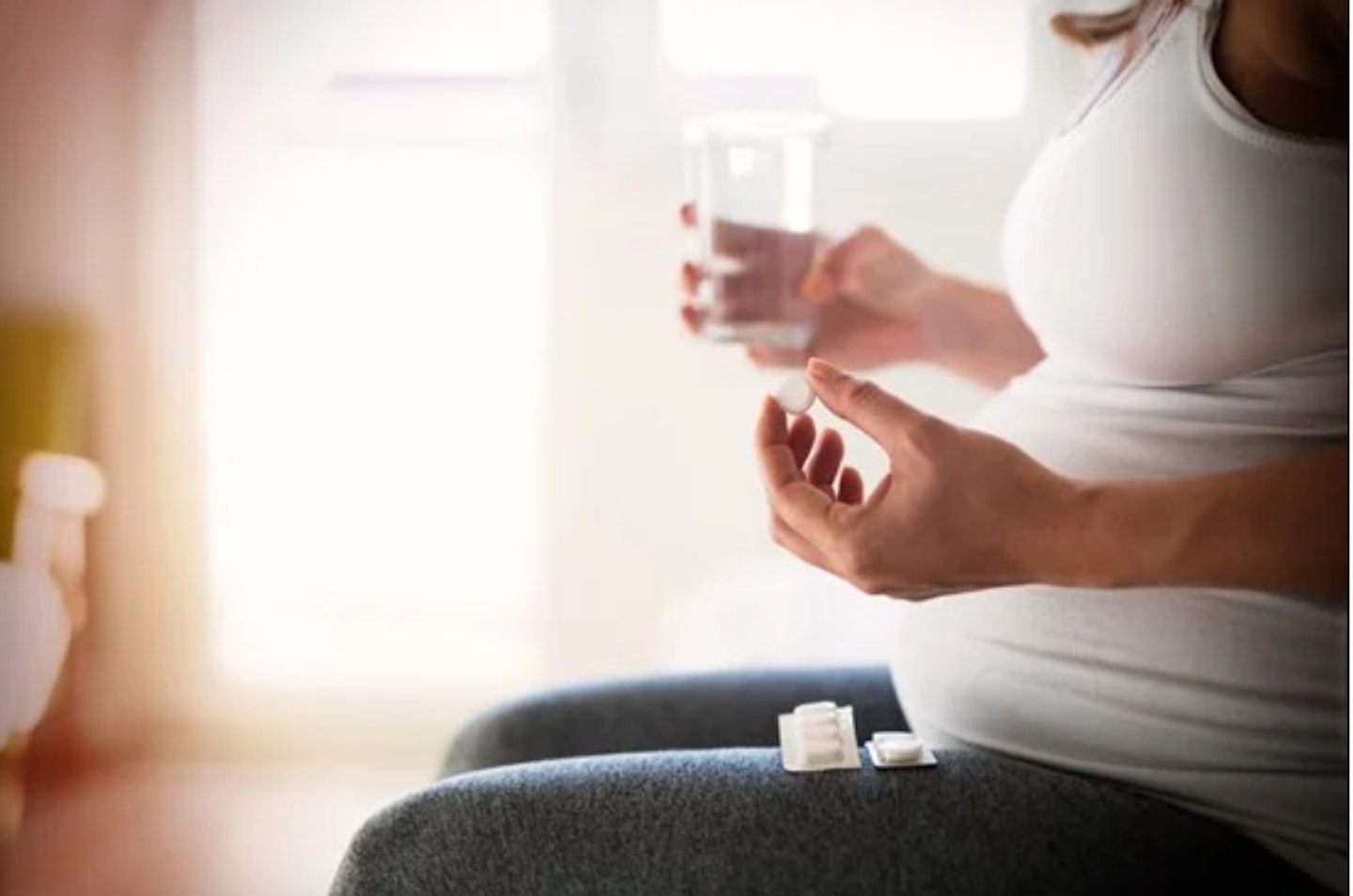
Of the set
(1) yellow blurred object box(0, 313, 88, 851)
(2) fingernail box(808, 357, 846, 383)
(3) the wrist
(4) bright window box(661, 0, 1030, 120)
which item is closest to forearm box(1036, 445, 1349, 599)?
(3) the wrist

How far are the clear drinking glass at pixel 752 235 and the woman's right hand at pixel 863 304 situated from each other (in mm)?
11

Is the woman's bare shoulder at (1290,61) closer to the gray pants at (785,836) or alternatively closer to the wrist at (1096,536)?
the wrist at (1096,536)

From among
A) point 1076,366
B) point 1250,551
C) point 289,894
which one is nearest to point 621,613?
point 289,894

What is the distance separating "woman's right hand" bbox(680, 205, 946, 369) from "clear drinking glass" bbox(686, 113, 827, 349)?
0.03 ft

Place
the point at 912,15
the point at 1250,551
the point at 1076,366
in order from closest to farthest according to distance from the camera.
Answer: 1. the point at 1250,551
2. the point at 1076,366
3. the point at 912,15

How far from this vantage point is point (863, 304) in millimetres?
1041

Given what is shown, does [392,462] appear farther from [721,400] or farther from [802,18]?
[802,18]

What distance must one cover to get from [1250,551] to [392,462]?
35.6 inches

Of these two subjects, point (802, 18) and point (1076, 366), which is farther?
point (802, 18)

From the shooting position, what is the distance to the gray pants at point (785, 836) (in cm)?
70

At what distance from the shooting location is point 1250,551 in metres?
0.68

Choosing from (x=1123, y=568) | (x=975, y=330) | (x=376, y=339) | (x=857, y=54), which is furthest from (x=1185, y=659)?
(x=376, y=339)

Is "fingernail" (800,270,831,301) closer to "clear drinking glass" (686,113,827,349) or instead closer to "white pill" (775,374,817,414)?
"clear drinking glass" (686,113,827,349)

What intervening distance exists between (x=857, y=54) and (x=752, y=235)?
0.38 meters
